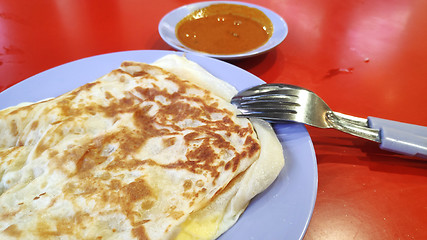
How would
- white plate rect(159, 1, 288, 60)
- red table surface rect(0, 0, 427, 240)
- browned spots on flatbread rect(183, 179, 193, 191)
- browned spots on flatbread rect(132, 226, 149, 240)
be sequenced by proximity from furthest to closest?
white plate rect(159, 1, 288, 60)
red table surface rect(0, 0, 427, 240)
browned spots on flatbread rect(183, 179, 193, 191)
browned spots on flatbread rect(132, 226, 149, 240)

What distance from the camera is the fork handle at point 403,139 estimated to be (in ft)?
4.11

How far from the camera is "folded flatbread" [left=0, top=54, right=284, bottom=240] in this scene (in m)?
0.98

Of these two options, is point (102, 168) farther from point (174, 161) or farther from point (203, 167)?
point (203, 167)

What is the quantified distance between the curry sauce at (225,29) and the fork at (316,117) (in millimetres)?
626

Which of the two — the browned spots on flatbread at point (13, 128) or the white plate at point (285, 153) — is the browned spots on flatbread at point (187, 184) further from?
the browned spots on flatbread at point (13, 128)

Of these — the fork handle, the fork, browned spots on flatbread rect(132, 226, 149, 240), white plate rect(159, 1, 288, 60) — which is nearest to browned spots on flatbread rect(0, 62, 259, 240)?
browned spots on flatbread rect(132, 226, 149, 240)

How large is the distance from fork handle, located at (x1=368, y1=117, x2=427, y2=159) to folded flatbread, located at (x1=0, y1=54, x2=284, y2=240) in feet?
1.61

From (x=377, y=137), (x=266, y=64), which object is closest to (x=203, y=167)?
(x=377, y=137)

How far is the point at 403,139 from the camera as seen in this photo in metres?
1.27

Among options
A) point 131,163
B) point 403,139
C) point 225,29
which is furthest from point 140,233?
point 225,29

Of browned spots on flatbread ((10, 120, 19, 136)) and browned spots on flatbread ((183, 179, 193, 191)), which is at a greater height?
browned spots on flatbread ((10, 120, 19, 136))

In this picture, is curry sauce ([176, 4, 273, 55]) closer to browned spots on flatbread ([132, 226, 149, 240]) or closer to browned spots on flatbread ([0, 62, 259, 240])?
browned spots on flatbread ([0, 62, 259, 240])

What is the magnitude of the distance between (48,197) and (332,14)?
242cm

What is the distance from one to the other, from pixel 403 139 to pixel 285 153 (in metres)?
0.52
